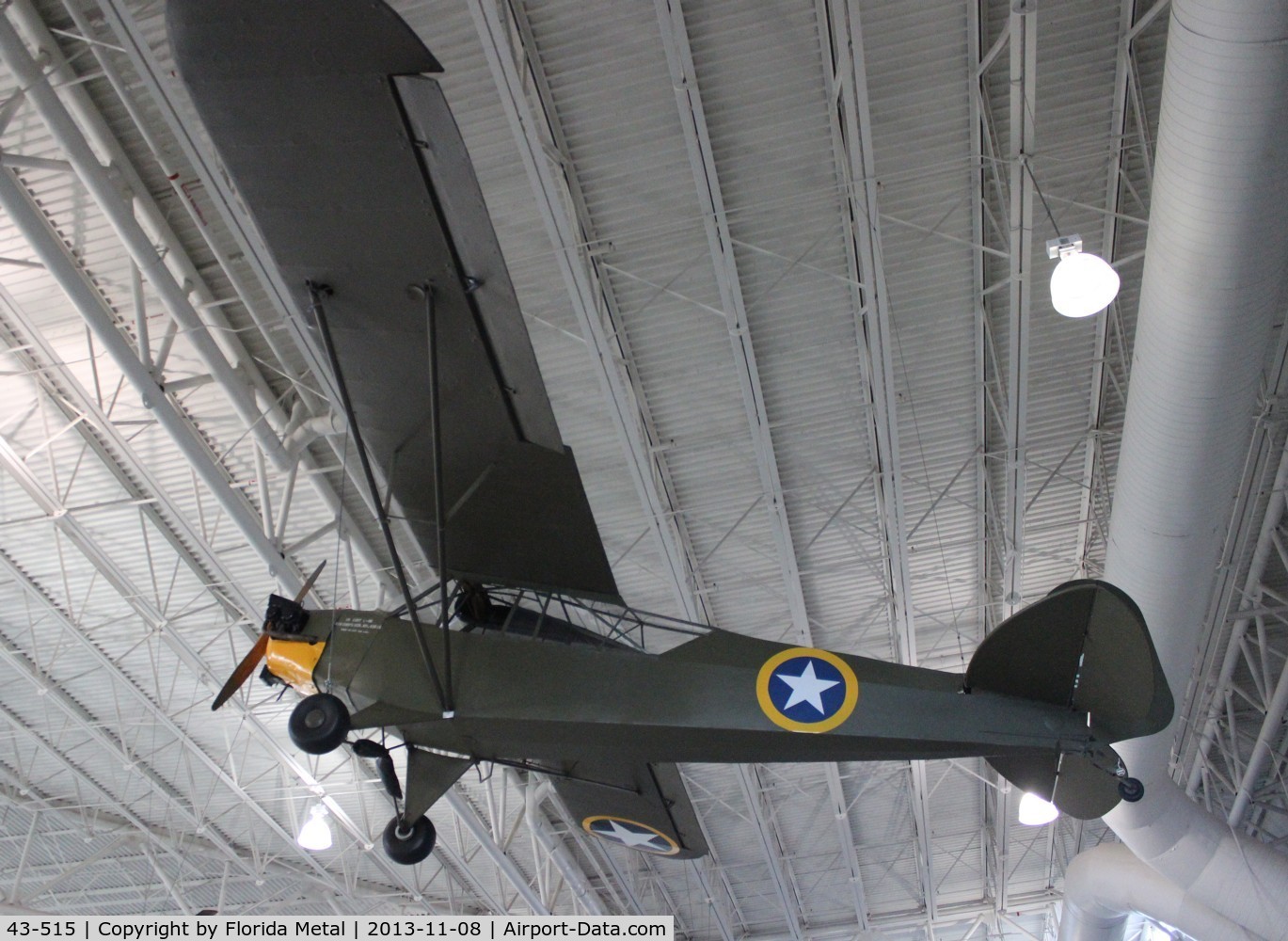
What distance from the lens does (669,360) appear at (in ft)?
35.4

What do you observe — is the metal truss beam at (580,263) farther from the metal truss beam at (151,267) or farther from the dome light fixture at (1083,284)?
the dome light fixture at (1083,284)

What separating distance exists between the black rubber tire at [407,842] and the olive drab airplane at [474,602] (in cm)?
2

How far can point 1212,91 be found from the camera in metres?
5.71

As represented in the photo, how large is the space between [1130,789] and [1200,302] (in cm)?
310

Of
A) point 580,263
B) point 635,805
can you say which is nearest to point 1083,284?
point 580,263

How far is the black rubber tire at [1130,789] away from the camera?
574cm

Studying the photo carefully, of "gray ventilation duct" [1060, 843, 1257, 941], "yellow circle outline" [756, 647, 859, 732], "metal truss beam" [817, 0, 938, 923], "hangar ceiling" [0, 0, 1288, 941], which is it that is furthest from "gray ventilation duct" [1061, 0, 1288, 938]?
"gray ventilation duct" [1060, 843, 1257, 941]

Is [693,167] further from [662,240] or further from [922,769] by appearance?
[922,769]

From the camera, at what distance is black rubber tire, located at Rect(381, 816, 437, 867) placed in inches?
263

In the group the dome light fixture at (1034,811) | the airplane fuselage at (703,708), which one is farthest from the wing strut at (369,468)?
the dome light fixture at (1034,811)

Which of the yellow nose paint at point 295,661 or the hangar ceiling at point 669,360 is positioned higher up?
the hangar ceiling at point 669,360

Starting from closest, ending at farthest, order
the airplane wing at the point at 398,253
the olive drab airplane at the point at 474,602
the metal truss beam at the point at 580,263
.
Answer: the airplane wing at the point at 398,253 → the olive drab airplane at the point at 474,602 → the metal truss beam at the point at 580,263

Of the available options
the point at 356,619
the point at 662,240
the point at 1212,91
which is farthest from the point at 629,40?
the point at 356,619

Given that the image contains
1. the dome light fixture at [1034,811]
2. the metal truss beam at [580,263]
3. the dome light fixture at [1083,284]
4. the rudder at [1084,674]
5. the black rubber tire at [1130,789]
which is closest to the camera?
the black rubber tire at [1130,789]
